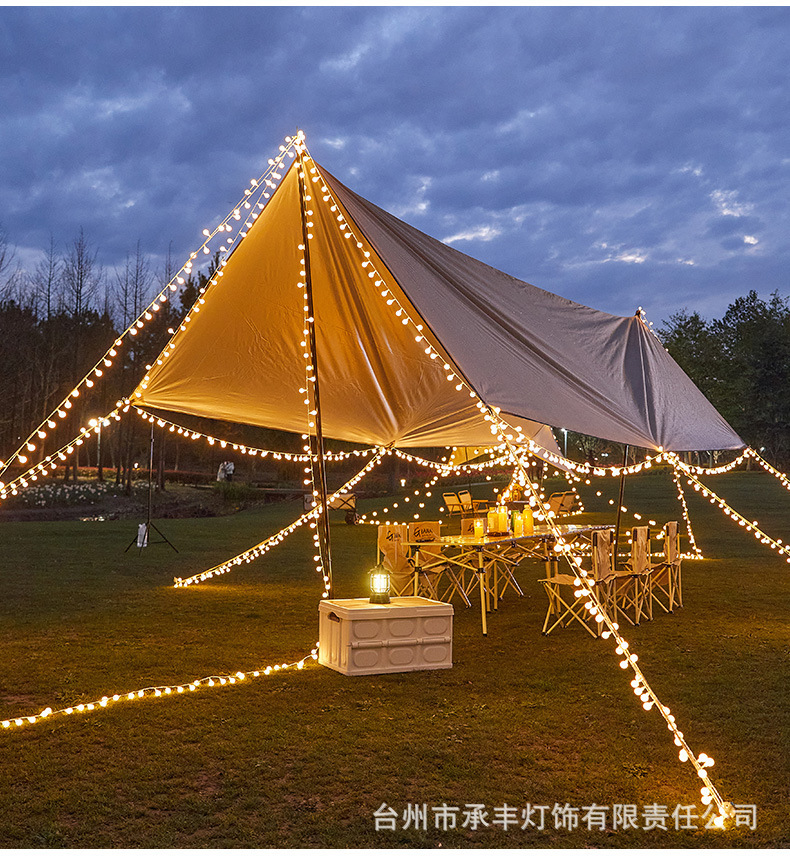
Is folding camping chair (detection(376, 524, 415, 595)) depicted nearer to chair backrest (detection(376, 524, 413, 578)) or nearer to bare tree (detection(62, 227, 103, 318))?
chair backrest (detection(376, 524, 413, 578))

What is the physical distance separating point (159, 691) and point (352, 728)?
1.28m

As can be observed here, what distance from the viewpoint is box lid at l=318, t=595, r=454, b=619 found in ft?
16.3

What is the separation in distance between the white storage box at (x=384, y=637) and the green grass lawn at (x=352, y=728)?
4.9 inches

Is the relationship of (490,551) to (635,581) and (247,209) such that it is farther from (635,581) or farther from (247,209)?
(247,209)

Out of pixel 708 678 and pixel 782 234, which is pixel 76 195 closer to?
pixel 708 678

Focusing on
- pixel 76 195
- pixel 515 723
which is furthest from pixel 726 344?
pixel 515 723

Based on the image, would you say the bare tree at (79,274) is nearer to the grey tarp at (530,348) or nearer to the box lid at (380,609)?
the grey tarp at (530,348)

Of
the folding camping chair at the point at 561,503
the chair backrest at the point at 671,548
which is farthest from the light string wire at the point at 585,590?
the folding camping chair at the point at 561,503

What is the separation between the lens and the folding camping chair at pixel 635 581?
6.81 meters

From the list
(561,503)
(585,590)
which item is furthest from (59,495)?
(585,590)

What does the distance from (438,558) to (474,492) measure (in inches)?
758

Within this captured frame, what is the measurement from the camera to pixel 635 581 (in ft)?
22.7

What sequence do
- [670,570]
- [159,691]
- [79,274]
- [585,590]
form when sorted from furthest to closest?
[79,274]
[670,570]
[159,691]
[585,590]

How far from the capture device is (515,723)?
13.6ft
